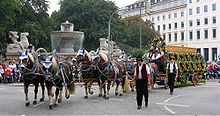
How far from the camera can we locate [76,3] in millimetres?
60656

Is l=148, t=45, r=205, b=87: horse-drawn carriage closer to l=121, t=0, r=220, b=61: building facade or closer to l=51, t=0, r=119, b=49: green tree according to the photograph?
l=51, t=0, r=119, b=49: green tree

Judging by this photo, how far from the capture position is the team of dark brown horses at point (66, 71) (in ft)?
40.9

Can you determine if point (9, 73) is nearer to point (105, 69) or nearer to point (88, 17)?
point (105, 69)

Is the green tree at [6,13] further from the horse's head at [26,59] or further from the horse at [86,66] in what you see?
the horse's head at [26,59]

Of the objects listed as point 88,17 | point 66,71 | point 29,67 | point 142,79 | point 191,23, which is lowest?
point 142,79

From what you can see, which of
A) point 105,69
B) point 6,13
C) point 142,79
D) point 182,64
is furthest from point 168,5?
point 142,79

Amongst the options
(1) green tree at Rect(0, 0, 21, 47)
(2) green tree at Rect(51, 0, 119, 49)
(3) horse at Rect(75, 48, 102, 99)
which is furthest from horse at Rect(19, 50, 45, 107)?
(2) green tree at Rect(51, 0, 119, 49)

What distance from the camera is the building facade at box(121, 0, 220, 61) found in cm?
9025

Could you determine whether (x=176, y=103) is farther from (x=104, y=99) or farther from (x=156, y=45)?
(x=156, y=45)

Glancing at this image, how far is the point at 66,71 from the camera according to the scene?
14000mm

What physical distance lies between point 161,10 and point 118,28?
49016 mm

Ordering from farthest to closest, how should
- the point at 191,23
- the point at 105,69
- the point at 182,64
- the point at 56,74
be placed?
1. the point at 191,23
2. the point at 182,64
3. the point at 105,69
4. the point at 56,74

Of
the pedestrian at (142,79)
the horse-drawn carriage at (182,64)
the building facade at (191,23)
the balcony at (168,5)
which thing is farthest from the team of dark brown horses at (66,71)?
the balcony at (168,5)

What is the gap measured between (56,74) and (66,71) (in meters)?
1.22
